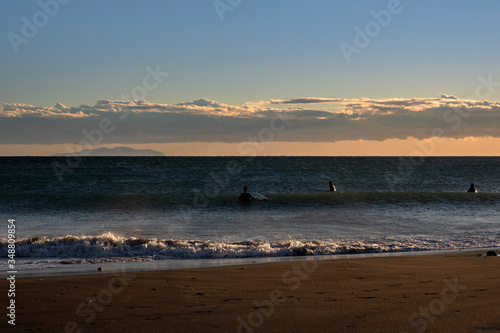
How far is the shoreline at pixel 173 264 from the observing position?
1159 cm

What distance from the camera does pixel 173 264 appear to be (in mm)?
13000

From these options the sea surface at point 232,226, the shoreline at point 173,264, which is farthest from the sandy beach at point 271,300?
the sea surface at point 232,226

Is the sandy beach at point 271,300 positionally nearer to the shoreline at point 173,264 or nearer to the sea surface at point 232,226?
the shoreline at point 173,264

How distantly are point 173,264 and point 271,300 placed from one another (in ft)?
17.5

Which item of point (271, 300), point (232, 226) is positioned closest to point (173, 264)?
point (271, 300)

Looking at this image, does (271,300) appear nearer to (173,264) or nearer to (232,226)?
(173,264)

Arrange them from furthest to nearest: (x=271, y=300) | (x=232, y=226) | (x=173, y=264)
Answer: (x=232, y=226)
(x=173, y=264)
(x=271, y=300)

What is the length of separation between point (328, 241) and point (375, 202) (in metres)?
14.8

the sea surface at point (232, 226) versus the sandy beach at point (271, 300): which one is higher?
the sandy beach at point (271, 300)

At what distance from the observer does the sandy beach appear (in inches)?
269

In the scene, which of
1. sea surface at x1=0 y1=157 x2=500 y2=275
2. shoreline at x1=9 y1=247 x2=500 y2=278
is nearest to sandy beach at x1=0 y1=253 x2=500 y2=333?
shoreline at x1=9 y1=247 x2=500 y2=278

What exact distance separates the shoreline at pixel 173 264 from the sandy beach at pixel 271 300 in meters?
0.91

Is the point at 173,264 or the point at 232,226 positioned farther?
the point at 232,226

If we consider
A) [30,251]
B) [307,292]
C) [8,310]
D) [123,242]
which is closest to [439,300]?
[307,292]
